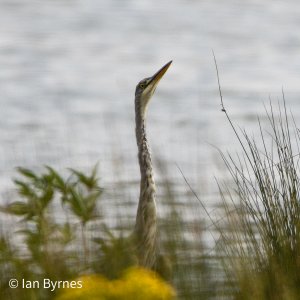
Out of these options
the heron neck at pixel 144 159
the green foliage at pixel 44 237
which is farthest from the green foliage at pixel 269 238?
the green foliage at pixel 44 237

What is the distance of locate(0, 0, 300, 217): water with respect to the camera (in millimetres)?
8453

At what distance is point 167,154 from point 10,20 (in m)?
8.57

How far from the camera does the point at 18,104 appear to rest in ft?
37.6

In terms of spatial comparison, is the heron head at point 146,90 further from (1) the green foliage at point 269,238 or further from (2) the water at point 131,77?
(1) the green foliage at point 269,238

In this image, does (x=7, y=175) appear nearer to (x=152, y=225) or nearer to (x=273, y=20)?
(x=152, y=225)

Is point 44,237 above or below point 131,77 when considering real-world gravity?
below

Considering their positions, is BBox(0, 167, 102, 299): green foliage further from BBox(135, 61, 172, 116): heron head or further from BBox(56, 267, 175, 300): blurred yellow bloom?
BBox(135, 61, 172, 116): heron head

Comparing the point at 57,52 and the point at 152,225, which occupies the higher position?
the point at 57,52

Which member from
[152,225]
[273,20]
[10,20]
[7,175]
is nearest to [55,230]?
[152,225]

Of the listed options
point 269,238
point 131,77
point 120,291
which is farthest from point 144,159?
point 131,77

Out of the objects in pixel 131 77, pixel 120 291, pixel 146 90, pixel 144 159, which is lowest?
pixel 120 291

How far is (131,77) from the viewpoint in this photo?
1312 cm

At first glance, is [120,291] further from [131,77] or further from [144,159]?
[131,77]

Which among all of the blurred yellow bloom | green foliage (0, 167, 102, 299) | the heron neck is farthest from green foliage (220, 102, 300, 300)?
the blurred yellow bloom
